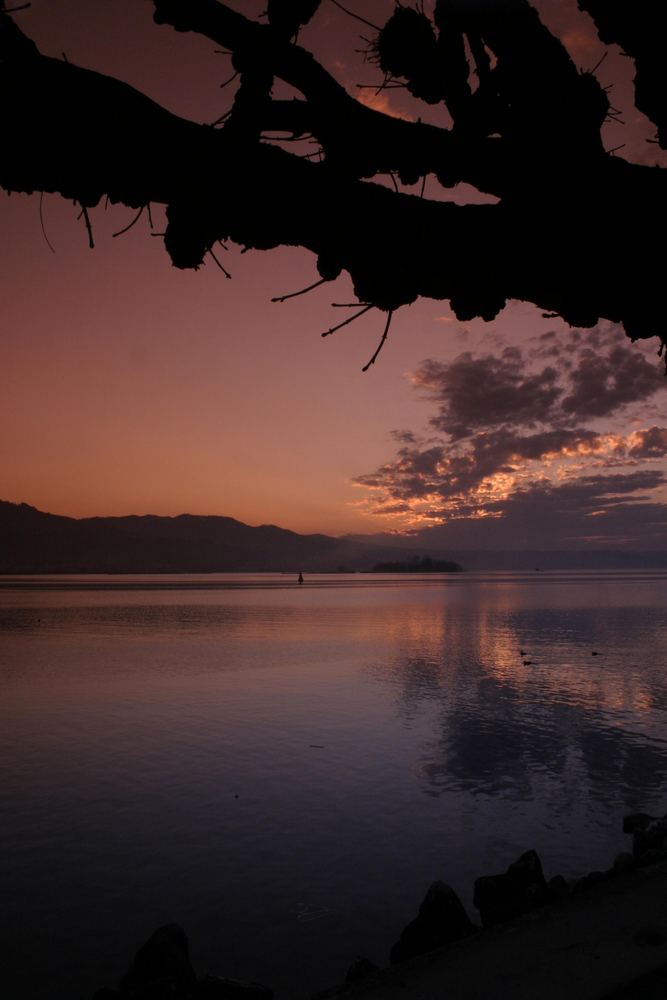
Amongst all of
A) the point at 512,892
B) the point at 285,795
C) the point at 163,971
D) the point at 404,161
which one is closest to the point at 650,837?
the point at 512,892

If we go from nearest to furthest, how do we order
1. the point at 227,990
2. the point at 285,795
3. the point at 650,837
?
the point at 227,990, the point at 650,837, the point at 285,795

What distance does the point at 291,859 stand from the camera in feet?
28.0

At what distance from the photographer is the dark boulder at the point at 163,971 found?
522cm

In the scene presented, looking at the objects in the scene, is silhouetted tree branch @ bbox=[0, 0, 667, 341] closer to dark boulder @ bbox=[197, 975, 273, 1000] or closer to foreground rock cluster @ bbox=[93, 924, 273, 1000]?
foreground rock cluster @ bbox=[93, 924, 273, 1000]

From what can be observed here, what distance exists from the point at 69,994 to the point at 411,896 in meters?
3.66

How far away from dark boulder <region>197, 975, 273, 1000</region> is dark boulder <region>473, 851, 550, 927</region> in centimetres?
239

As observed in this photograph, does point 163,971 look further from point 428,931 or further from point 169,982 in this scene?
point 428,931

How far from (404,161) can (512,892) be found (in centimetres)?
696

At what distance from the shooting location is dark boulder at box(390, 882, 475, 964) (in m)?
6.19

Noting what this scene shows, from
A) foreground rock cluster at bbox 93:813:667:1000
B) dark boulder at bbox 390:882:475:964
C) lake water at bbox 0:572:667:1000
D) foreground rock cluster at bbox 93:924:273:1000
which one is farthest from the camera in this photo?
lake water at bbox 0:572:667:1000

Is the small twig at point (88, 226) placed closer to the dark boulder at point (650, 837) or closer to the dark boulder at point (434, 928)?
the dark boulder at point (434, 928)

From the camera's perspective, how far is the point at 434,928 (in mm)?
6254

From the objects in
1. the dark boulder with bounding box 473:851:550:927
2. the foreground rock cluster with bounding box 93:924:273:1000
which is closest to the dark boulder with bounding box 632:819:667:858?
the dark boulder with bounding box 473:851:550:927

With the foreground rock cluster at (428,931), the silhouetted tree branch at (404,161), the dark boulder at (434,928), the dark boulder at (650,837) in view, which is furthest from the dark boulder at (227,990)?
the silhouetted tree branch at (404,161)
